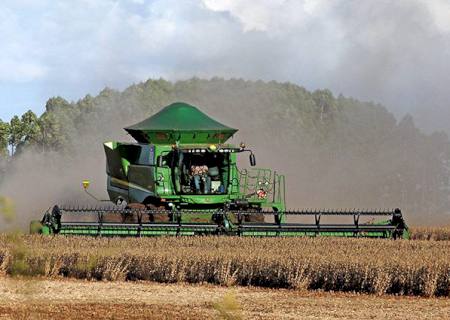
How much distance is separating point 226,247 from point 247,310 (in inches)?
174

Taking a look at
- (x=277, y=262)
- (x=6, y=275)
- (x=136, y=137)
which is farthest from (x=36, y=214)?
(x=277, y=262)

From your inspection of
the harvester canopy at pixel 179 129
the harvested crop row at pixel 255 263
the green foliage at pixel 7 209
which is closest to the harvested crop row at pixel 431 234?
the harvester canopy at pixel 179 129

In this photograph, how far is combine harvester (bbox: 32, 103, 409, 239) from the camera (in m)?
20.1

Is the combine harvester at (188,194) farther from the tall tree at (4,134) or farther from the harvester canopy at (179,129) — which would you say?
the tall tree at (4,134)

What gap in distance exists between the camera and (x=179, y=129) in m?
23.0

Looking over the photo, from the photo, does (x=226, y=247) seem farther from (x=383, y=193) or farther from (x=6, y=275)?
(x=383, y=193)

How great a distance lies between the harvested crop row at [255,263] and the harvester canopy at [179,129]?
17.1 feet

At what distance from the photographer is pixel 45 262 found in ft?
54.6

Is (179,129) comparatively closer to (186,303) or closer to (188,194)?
(188,194)

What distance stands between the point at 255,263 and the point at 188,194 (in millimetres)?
6465

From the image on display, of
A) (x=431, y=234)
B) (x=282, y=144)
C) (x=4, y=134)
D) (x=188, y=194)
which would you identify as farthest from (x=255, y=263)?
(x=4, y=134)

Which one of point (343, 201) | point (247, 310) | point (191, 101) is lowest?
point (247, 310)

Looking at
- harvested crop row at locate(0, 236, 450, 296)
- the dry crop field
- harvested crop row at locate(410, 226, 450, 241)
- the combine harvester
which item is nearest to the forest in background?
the combine harvester

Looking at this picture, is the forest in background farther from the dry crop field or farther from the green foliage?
the green foliage
